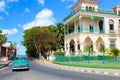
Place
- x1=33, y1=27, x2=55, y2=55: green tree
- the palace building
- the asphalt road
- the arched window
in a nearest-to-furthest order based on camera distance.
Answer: the asphalt road < the palace building < the arched window < x1=33, y1=27, x2=55, y2=55: green tree

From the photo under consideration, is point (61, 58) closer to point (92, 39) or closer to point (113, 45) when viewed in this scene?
point (92, 39)

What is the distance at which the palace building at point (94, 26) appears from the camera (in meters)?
42.8

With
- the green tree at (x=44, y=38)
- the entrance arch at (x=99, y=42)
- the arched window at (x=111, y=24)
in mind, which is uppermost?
the arched window at (x=111, y=24)

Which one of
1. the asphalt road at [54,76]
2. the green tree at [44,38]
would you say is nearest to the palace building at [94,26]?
the green tree at [44,38]

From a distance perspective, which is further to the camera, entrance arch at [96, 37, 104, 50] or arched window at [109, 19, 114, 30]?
arched window at [109, 19, 114, 30]

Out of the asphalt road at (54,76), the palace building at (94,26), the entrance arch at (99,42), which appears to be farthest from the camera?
the entrance arch at (99,42)

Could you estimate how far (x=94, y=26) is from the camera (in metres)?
46.4

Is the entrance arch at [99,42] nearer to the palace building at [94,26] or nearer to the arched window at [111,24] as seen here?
the palace building at [94,26]

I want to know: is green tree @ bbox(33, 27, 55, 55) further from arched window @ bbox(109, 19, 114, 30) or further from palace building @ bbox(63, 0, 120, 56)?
arched window @ bbox(109, 19, 114, 30)

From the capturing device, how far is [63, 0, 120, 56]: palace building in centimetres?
4278

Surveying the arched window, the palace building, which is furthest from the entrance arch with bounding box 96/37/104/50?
the arched window

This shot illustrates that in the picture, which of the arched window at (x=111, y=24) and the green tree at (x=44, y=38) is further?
the green tree at (x=44, y=38)

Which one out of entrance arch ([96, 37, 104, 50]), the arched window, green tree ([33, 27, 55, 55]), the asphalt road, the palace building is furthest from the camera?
green tree ([33, 27, 55, 55])

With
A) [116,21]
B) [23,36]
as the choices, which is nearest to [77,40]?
[116,21]
